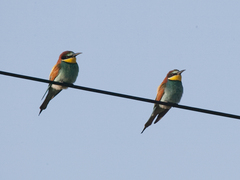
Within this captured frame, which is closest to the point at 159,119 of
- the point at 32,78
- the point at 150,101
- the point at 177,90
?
the point at 177,90

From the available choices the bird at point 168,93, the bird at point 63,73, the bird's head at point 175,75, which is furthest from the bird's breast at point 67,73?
the bird's head at point 175,75

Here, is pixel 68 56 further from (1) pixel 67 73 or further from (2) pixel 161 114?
(2) pixel 161 114

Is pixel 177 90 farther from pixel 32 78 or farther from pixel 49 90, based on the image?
pixel 32 78

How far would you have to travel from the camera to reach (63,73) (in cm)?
539

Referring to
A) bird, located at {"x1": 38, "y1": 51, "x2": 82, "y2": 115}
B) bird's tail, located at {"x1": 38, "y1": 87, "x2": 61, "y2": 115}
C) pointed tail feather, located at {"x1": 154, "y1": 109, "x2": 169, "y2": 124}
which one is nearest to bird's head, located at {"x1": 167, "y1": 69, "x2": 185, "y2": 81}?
pointed tail feather, located at {"x1": 154, "y1": 109, "x2": 169, "y2": 124}

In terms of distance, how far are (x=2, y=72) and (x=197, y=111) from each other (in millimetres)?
1546

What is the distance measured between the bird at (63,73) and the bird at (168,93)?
42.7 inches

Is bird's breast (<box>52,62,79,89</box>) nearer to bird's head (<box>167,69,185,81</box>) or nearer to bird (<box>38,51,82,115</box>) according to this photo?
bird (<box>38,51,82,115</box>)


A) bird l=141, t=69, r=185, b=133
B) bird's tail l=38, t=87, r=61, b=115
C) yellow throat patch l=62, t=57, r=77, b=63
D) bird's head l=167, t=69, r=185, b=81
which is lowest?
bird's tail l=38, t=87, r=61, b=115

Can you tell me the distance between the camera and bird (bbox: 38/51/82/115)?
539cm

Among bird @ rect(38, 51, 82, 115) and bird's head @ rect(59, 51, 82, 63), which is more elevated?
bird's head @ rect(59, 51, 82, 63)

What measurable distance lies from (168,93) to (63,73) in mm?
1326

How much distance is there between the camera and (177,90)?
213 inches

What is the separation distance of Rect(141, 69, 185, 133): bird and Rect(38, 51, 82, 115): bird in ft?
3.56
